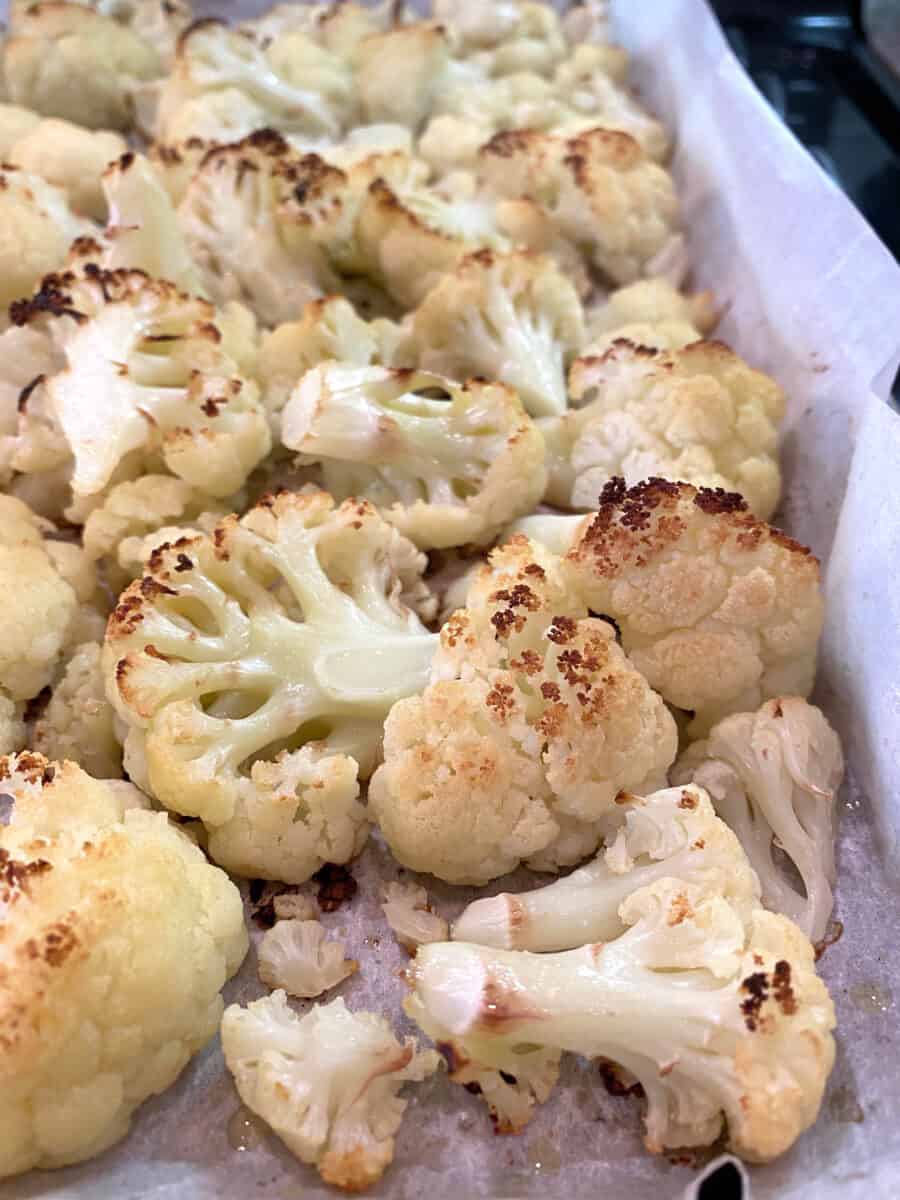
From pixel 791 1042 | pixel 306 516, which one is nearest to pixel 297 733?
pixel 306 516

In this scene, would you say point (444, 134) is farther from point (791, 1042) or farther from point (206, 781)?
point (791, 1042)

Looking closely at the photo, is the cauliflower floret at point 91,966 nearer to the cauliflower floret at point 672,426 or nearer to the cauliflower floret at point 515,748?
the cauliflower floret at point 515,748

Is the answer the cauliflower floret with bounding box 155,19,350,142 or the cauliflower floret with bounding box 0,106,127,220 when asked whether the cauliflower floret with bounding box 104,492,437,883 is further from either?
the cauliflower floret with bounding box 155,19,350,142

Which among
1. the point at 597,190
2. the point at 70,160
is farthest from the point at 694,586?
the point at 70,160

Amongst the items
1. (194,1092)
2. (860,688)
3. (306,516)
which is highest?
(860,688)

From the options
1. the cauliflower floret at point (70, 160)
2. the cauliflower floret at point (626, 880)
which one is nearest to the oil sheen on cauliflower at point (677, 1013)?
the cauliflower floret at point (626, 880)

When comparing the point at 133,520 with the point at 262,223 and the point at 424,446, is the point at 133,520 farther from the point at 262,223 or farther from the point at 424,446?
the point at 262,223

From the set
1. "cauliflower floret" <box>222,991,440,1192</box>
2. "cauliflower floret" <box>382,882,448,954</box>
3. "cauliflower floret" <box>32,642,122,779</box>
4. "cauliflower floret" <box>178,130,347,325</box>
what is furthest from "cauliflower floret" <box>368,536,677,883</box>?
"cauliflower floret" <box>178,130,347,325</box>
